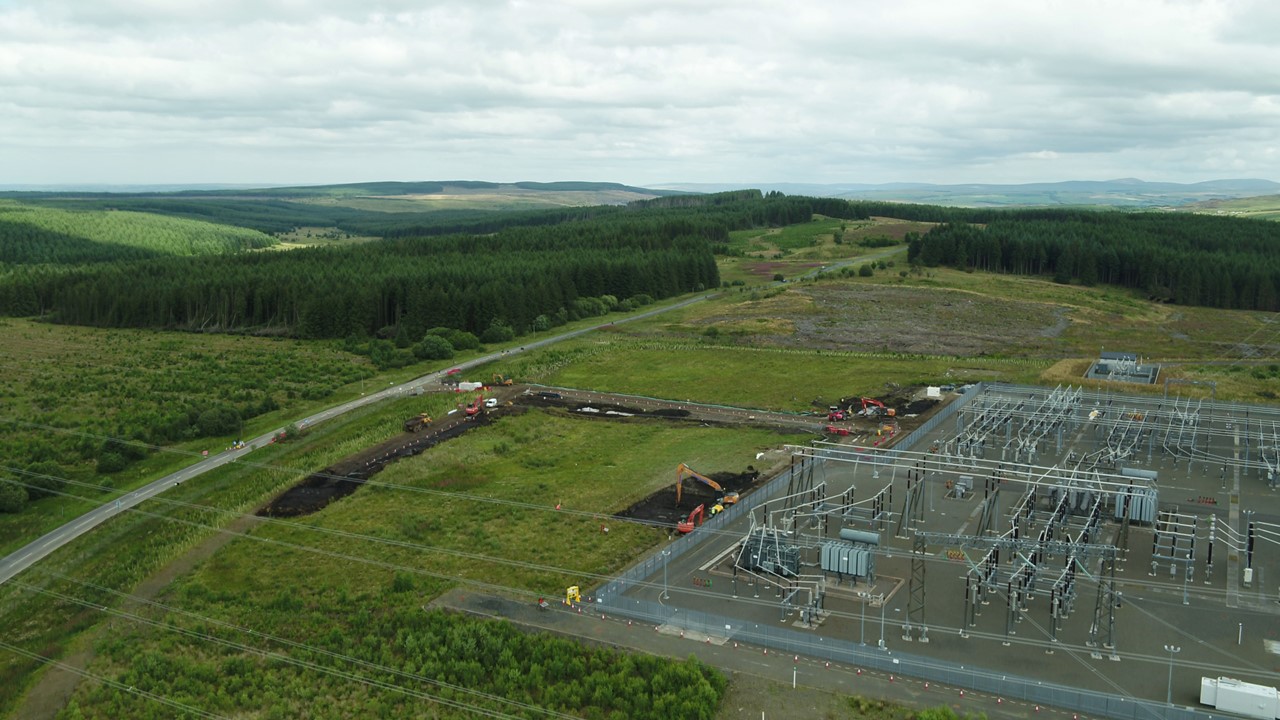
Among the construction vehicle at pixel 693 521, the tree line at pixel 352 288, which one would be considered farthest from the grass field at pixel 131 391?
the construction vehicle at pixel 693 521

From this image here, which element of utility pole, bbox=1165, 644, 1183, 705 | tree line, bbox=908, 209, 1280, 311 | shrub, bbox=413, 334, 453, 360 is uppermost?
tree line, bbox=908, 209, 1280, 311

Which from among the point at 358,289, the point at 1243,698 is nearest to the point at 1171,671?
the point at 1243,698

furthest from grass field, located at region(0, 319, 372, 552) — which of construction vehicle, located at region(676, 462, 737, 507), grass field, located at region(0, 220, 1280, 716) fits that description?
construction vehicle, located at region(676, 462, 737, 507)

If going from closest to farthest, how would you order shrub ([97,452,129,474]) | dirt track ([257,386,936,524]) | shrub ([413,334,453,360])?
dirt track ([257,386,936,524]), shrub ([97,452,129,474]), shrub ([413,334,453,360])

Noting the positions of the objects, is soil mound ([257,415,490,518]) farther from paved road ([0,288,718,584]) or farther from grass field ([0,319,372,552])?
grass field ([0,319,372,552])

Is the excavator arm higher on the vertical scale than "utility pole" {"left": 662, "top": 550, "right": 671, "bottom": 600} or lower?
higher

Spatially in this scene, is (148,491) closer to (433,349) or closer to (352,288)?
(433,349)

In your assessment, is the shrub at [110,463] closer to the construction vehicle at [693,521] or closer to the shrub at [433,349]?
the construction vehicle at [693,521]
